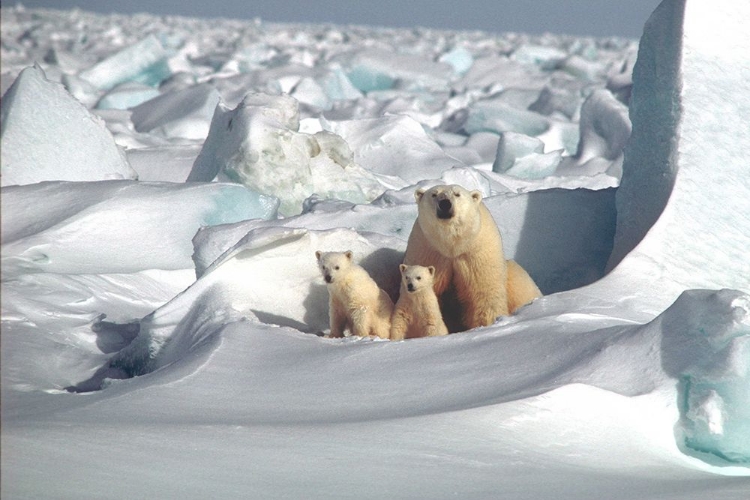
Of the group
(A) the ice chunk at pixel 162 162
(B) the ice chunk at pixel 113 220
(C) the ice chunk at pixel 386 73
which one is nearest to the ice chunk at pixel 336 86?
(C) the ice chunk at pixel 386 73

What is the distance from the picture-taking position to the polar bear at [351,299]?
3.29 metres

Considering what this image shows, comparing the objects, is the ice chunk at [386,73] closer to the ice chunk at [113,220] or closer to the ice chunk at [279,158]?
the ice chunk at [279,158]

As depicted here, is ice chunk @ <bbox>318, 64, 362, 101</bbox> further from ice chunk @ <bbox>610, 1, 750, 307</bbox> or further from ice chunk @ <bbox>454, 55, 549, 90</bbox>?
ice chunk @ <bbox>610, 1, 750, 307</bbox>

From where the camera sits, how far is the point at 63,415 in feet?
7.63

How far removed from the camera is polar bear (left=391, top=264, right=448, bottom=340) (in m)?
3.23

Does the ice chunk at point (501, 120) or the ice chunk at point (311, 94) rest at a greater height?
the ice chunk at point (501, 120)

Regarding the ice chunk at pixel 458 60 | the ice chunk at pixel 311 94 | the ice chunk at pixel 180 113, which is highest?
the ice chunk at pixel 180 113

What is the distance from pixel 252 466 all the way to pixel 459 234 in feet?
4.77

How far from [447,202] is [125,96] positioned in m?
7.53

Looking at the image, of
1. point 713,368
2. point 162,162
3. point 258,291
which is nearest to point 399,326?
point 258,291

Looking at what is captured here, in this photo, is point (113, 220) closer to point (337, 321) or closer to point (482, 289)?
point (337, 321)

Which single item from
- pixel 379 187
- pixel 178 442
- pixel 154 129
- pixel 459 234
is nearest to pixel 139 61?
pixel 154 129

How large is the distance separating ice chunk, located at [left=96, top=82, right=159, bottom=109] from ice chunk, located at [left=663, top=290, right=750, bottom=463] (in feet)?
26.8

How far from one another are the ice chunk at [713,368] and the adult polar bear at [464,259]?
919 mm
